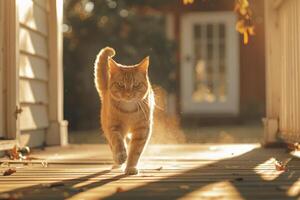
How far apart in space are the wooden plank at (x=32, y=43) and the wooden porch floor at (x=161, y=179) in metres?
1.36

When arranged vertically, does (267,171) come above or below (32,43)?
below

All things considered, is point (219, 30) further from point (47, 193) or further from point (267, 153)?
point (47, 193)

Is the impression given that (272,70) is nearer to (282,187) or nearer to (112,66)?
(112,66)

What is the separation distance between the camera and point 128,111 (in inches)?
169

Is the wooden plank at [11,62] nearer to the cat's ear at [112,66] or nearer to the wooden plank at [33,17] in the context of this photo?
the wooden plank at [33,17]

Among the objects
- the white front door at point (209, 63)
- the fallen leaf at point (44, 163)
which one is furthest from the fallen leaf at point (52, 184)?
the white front door at point (209, 63)

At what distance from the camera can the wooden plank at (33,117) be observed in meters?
5.76

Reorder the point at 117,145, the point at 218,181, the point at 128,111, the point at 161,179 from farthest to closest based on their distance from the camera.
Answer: the point at 128,111, the point at 117,145, the point at 161,179, the point at 218,181

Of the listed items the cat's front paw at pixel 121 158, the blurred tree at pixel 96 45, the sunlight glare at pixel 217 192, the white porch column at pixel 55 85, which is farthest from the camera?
the blurred tree at pixel 96 45

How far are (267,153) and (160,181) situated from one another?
91.3 inches

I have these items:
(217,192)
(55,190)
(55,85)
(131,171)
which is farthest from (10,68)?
(217,192)

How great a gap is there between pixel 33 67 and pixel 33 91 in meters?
0.26

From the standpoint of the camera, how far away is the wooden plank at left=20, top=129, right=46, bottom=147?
5.75 metres

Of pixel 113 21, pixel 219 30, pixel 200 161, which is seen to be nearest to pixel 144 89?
pixel 200 161
